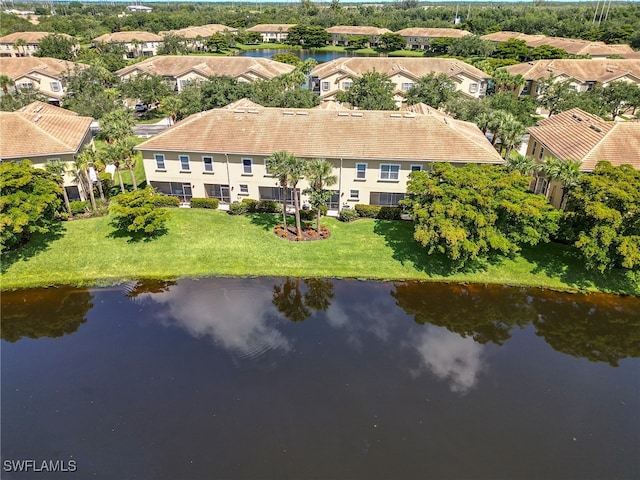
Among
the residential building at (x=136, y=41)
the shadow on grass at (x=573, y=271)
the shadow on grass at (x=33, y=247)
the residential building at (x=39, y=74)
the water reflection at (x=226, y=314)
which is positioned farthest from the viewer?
the residential building at (x=136, y=41)

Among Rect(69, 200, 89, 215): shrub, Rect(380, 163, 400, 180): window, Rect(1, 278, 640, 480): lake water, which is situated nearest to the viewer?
Rect(1, 278, 640, 480): lake water

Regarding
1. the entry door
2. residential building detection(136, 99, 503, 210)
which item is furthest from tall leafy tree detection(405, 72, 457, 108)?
the entry door

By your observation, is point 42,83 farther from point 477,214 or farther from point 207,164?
point 477,214

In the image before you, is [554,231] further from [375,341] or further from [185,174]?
[185,174]

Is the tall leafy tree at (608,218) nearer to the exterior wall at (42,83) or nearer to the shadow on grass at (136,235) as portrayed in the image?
the shadow on grass at (136,235)

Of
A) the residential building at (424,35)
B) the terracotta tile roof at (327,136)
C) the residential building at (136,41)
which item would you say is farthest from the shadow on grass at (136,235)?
the residential building at (424,35)

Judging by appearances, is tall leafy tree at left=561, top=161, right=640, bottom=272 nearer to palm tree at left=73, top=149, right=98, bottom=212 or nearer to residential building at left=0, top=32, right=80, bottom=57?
palm tree at left=73, top=149, right=98, bottom=212

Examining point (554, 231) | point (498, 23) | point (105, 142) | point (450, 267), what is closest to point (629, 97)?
point (554, 231)
